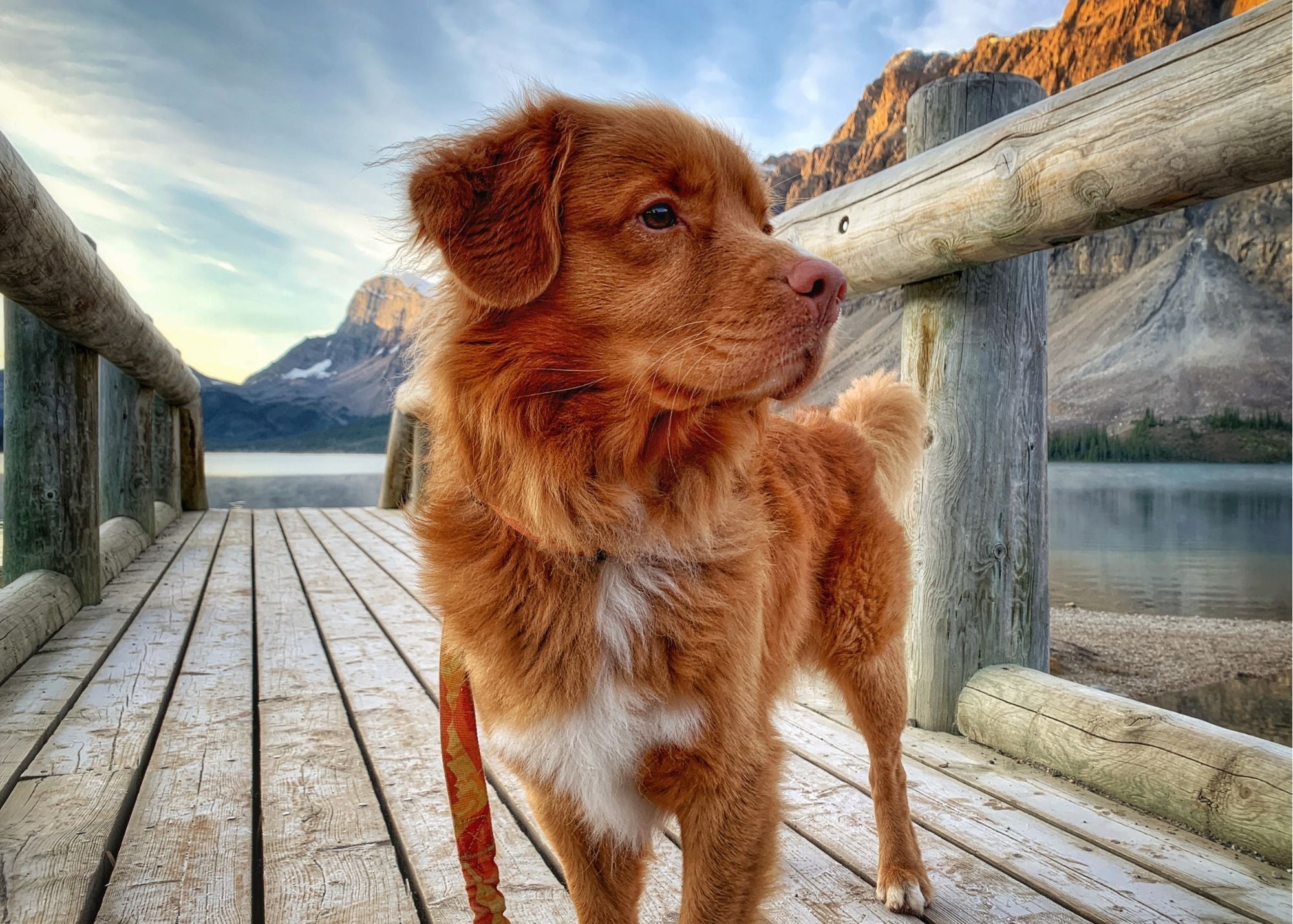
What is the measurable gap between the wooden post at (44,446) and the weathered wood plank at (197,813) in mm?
1137

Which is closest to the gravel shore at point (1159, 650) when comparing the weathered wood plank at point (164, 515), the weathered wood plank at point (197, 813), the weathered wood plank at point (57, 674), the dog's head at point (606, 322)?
the weathered wood plank at point (197, 813)

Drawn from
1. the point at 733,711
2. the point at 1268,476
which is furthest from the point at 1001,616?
the point at 1268,476

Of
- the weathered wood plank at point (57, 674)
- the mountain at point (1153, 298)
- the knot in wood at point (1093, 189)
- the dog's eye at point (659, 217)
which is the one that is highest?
the mountain at point (1153, 298)

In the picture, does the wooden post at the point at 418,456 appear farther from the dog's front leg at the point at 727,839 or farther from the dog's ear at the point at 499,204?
the dog's front leg at the point at 727,839

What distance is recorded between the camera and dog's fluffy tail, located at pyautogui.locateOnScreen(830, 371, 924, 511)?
8.31ft

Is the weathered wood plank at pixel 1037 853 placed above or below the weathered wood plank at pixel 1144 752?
below

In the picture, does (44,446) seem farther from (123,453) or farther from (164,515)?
(164,515)

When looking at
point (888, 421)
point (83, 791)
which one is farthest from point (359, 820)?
point (888, 421)

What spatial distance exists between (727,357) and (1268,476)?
58731mm

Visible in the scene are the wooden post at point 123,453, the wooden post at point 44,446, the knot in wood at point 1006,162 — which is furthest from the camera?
A: the wooden post at point 123,453

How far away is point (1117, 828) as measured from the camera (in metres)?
2.12

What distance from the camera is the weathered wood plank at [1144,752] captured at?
194 cm

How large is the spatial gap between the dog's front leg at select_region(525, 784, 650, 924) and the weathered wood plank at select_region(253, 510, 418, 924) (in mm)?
393

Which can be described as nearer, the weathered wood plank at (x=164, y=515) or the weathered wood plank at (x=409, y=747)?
the weathered wood plank at (x=409, y=747)
